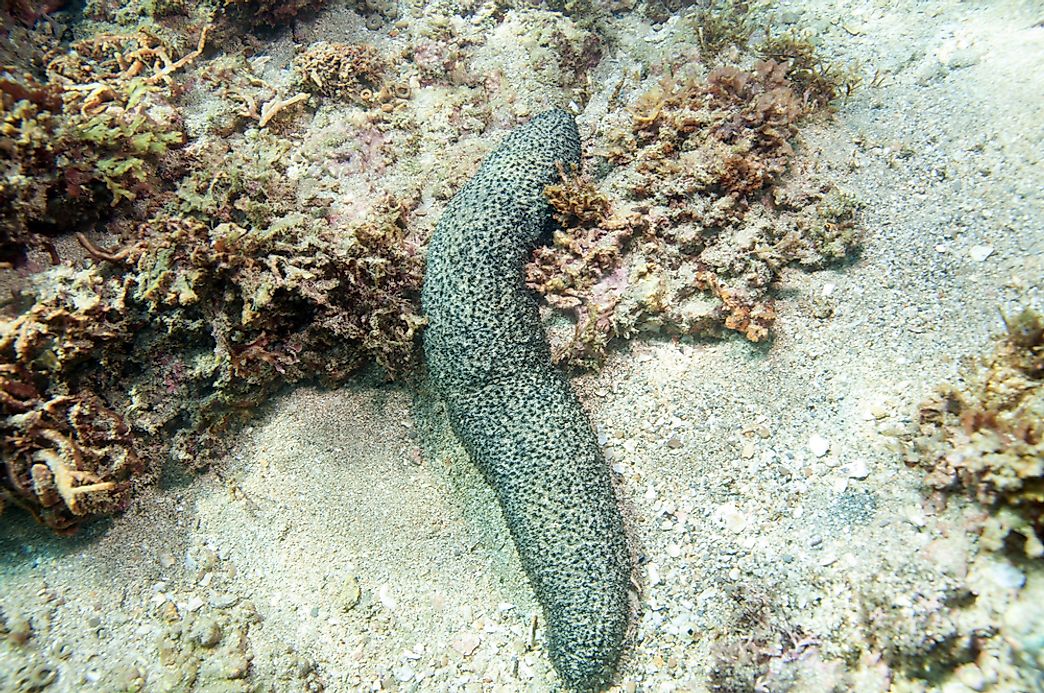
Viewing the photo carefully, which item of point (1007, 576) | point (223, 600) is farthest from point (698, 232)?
point (223, 600)

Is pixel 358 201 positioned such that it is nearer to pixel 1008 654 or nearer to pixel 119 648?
pixel 119 648

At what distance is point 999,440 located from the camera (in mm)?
3041

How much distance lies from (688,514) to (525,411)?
5.32 feet

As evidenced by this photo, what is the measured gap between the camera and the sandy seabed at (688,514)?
3766 millimetres

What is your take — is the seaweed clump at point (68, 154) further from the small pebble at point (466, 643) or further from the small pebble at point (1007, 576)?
the small pebble at point (1007, 576)

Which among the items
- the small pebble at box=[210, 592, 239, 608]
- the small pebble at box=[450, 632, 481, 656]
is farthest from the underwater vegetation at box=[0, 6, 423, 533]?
the small pebble at box=[450, 632, 481, 656]

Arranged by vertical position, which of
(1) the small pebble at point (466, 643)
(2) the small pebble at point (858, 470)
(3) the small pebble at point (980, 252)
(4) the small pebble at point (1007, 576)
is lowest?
(1) the small pebble at point (466, 643)

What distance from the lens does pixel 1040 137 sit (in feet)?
15.2

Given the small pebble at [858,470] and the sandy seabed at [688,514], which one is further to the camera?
the small pebble at [858,470]

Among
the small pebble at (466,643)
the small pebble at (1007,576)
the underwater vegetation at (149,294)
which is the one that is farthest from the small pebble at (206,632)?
the small pebble at (1007,576)

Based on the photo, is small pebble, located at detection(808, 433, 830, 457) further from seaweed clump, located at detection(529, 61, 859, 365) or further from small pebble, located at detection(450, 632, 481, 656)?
small pebble, located at detection(450, 632, 481, 656)

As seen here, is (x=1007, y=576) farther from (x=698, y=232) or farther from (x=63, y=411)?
(x=63, y=411)

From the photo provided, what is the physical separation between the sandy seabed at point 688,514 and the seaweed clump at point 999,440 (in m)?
0.21

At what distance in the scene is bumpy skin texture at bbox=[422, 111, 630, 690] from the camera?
425cm
